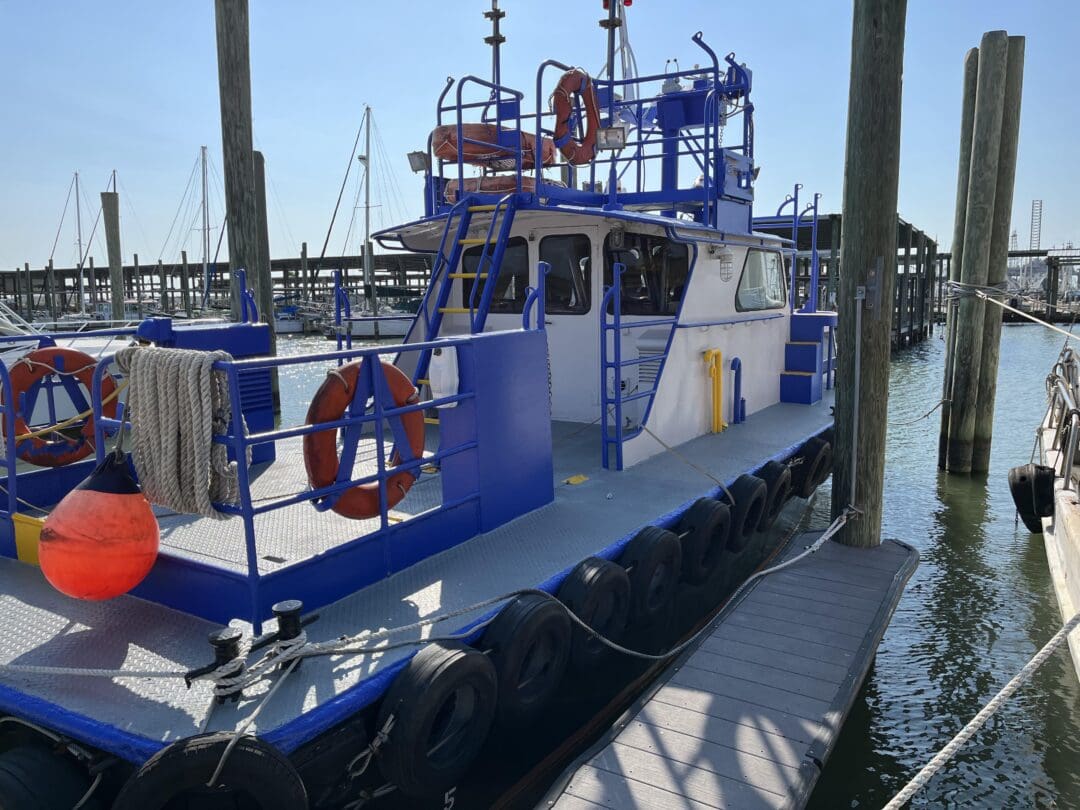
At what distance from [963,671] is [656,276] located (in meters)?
4.03

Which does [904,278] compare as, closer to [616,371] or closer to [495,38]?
[495,38]

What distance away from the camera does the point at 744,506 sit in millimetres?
5773

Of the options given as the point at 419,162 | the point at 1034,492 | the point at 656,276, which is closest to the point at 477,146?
the point at 419,162

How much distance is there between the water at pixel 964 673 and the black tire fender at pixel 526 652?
1.88 metres

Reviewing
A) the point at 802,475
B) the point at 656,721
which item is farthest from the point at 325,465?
the point at 802,475

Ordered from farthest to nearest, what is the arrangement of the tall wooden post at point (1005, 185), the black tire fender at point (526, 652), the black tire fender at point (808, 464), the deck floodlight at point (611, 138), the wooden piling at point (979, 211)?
the tall wooden post at point (1005, 185) → the wooden piling at point (979, 211) → the black tire fender at point (808, 464) → the deck floodlight at point (611, 138) → the black tire fender at point (526, 652)

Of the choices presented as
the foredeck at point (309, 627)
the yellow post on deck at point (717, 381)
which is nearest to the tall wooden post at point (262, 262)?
the yellow post on deck at point (717, 381)

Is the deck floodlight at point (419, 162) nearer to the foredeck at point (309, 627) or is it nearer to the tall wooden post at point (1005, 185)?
the foredeck at point (309, 627)

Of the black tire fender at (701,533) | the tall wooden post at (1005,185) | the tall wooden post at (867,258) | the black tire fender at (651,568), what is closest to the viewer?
the black tire fender at (651,568)

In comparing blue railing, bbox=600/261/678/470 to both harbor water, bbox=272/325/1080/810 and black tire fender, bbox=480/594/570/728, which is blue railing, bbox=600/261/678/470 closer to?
black tire fender, bbox=480/594/570/728

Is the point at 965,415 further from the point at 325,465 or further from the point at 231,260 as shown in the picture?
the point at 231,260

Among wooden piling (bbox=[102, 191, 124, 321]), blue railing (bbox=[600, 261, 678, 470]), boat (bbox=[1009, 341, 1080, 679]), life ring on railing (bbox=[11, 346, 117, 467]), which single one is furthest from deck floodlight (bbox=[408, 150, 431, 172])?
wooden piling (bbox=[102, 191, 124, 321])

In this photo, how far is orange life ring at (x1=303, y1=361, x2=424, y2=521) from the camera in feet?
11.7

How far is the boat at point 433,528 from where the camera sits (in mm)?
2824
